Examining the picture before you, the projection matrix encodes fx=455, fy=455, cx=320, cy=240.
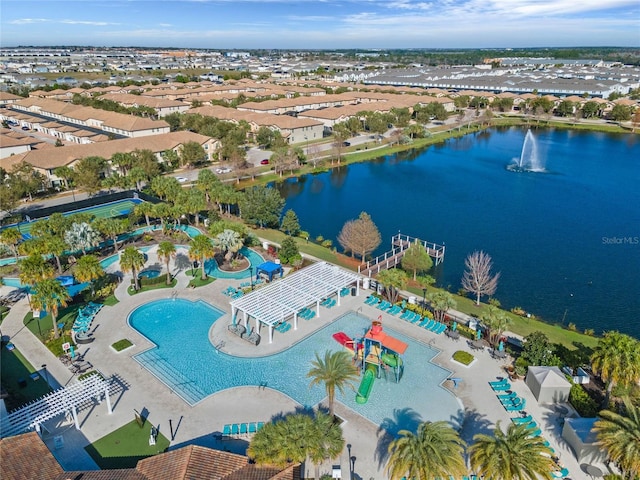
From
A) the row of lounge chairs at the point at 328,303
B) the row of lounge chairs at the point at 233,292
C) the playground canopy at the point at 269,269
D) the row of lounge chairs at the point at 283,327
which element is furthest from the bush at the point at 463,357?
the row of lounge chairs at the point at 233,292

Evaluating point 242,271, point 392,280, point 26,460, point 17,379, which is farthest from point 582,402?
point 17,379

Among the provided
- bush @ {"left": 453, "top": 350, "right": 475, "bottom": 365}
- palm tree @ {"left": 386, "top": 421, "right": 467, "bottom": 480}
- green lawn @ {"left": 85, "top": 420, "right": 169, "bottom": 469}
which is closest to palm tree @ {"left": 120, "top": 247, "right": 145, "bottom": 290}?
green lawn @ {"left": 85, "top": 420, "right": 169, "bottom": 469}

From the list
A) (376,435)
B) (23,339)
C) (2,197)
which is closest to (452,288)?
(376,435)

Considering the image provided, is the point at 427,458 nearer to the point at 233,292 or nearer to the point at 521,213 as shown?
the point at 233,292

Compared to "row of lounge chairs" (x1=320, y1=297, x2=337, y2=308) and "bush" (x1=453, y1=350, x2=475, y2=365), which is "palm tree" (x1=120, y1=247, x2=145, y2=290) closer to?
"row of lounge chairs" (x1=320, y1=297, x2=337, y2=308)

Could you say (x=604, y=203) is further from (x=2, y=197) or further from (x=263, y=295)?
(x=2, y=197)
